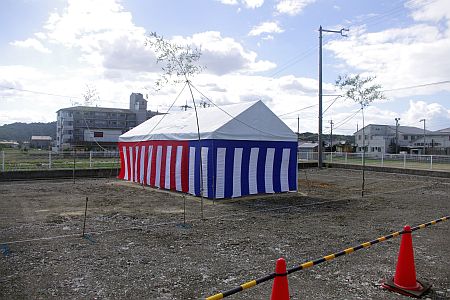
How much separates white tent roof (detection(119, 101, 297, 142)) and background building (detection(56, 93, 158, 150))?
156 feet

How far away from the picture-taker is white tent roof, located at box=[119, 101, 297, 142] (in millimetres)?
11578

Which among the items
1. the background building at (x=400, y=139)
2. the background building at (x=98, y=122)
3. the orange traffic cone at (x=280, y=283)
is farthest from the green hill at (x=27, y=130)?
the orange traffic cone at (x=280, y=283)

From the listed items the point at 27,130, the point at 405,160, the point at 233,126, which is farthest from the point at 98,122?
the point at 233,126

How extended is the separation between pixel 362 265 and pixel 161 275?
2800mm

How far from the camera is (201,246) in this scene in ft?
19.9

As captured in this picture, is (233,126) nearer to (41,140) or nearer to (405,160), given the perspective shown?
(405,160)

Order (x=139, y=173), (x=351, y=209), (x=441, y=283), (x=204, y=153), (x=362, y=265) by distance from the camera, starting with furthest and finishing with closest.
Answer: (x=139, y=173) → (x=204, y=153) → (x=351, y=209) → (x=362, y=265) → (x=441, y=283)

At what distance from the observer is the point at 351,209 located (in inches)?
387

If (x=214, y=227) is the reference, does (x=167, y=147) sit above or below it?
above

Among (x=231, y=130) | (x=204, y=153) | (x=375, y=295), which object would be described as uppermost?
(x=231, y=130)

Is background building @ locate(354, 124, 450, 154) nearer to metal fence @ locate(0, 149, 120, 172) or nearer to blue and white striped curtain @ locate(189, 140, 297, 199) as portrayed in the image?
metal fence @ locate(0, 149, 120, 172)

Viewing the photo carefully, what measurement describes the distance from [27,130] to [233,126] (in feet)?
249

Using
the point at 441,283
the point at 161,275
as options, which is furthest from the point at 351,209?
the point at 161,275

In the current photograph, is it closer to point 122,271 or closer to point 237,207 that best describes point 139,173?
point 237,207
